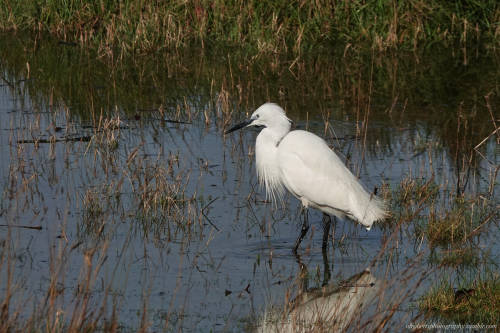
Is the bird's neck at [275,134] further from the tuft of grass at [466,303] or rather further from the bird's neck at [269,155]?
the tuft of grass at [466,303]

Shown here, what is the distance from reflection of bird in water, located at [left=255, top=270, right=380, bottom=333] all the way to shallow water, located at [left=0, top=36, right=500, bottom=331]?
3.7 inches

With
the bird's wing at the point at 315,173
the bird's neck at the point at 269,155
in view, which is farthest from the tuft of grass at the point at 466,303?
the bird's neck at the point at 269,155

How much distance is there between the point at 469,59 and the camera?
11.5 m

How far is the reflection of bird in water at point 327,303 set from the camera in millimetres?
4547

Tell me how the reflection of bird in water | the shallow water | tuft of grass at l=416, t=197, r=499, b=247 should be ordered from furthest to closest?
tuft of grass at l=416, t=197, r=499, b=247
the shallow water
the reflection of bird in water

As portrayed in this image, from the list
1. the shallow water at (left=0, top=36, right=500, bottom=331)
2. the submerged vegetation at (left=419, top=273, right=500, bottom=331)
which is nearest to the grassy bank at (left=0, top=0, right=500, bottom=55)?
the shallow water at (left=0, top=36, right=500, bottom=331)

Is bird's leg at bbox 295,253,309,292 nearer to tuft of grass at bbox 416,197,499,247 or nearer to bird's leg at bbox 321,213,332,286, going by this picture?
bird's leg at bbox 321,213,332,286

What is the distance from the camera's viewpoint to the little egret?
611 cm

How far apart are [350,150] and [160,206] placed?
2213 mm

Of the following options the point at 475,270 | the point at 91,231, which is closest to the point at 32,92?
the point at 91,231

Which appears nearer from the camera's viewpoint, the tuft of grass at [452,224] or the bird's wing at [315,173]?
the tuft of grass at [452,224]

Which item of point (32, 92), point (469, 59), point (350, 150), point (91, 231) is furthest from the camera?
point (469, 59)

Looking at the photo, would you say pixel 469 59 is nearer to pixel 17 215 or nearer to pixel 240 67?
pixel 240 67

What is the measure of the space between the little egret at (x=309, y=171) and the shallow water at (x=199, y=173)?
0.25 m
